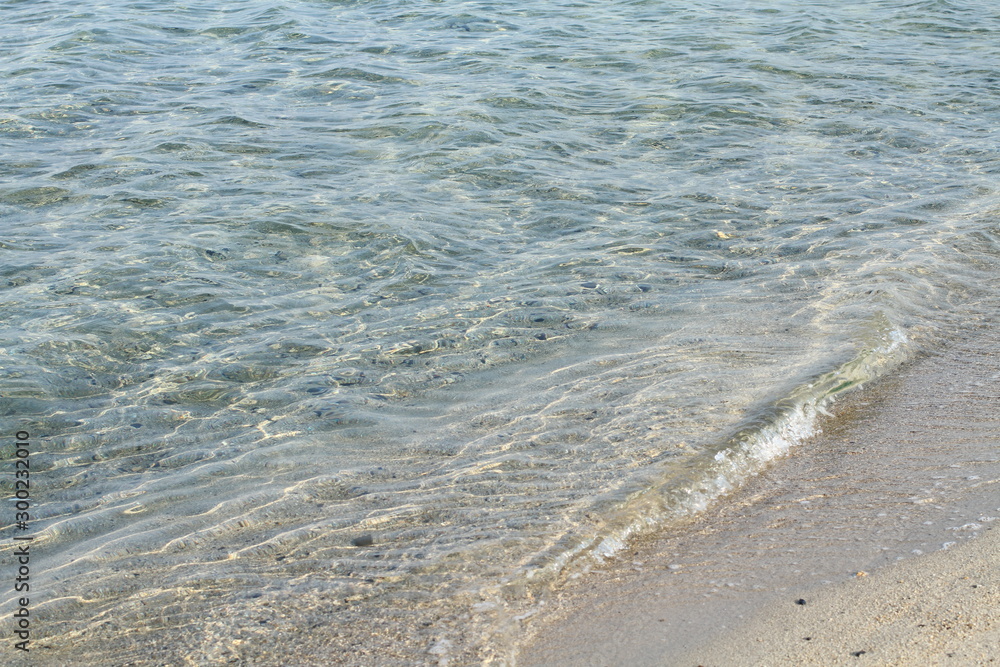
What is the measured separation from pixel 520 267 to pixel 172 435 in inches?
115

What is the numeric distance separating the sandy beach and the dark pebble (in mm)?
860

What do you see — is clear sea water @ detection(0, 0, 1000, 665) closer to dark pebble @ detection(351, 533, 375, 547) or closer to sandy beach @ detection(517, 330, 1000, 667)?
dark pebble @ detection(351, 533, 375, 547)

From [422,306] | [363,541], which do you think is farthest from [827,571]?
[422,306]

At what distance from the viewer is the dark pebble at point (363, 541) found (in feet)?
12.8

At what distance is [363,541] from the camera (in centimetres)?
392

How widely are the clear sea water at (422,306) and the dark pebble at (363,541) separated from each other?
38 mm

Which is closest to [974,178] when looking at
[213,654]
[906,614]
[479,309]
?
[479,309]

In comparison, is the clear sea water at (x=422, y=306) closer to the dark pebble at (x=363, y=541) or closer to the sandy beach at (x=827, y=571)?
the dark pebble at (x=363, y=541)

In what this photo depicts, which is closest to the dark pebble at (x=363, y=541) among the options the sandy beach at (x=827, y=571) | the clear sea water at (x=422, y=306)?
the clear sea water at (x=422, y=306)

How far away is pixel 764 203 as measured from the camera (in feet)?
25.8

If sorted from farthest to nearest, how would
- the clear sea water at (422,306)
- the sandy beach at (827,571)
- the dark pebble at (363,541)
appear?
the dark pebble at (363,541), the clear sea water at (422,306), the sandy beach at (827,571)

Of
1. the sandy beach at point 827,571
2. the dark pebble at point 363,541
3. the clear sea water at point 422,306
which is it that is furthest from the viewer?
the dark pebble at point 363,541

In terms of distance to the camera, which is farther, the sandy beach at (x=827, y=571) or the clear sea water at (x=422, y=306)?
the clear sea water at (x=422, y=306)

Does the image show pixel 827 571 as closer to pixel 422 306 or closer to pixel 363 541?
pixel 363 541
